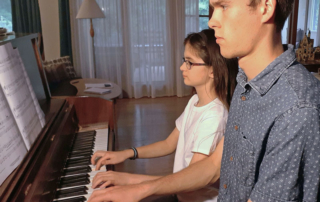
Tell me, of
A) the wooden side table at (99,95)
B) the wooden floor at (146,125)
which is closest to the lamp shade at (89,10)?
the wooden side table at (99,95)

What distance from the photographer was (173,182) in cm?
119

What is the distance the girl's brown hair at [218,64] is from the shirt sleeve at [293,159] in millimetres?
717

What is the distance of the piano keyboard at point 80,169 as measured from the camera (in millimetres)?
1212

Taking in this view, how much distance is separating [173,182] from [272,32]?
0.66m

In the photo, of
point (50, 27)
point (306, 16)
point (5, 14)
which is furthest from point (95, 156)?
point (306, 16)

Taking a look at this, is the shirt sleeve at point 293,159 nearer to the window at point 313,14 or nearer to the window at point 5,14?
the window at point 5,14

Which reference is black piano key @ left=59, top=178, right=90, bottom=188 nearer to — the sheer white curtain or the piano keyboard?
the piano keyboard

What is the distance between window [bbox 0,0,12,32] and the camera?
18.1ft

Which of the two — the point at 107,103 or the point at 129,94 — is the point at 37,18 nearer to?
the point at 129,94

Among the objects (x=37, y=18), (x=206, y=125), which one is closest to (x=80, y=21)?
(x=37, y=18)

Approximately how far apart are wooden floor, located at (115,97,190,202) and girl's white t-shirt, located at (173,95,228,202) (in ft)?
4.50

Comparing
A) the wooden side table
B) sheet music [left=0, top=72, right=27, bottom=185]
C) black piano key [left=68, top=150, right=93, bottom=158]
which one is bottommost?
the wooden side table

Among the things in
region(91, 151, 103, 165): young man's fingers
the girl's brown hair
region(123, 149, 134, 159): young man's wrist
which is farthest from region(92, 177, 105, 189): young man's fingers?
the girl's brown hair

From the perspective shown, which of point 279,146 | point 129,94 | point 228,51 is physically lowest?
point 129,94
